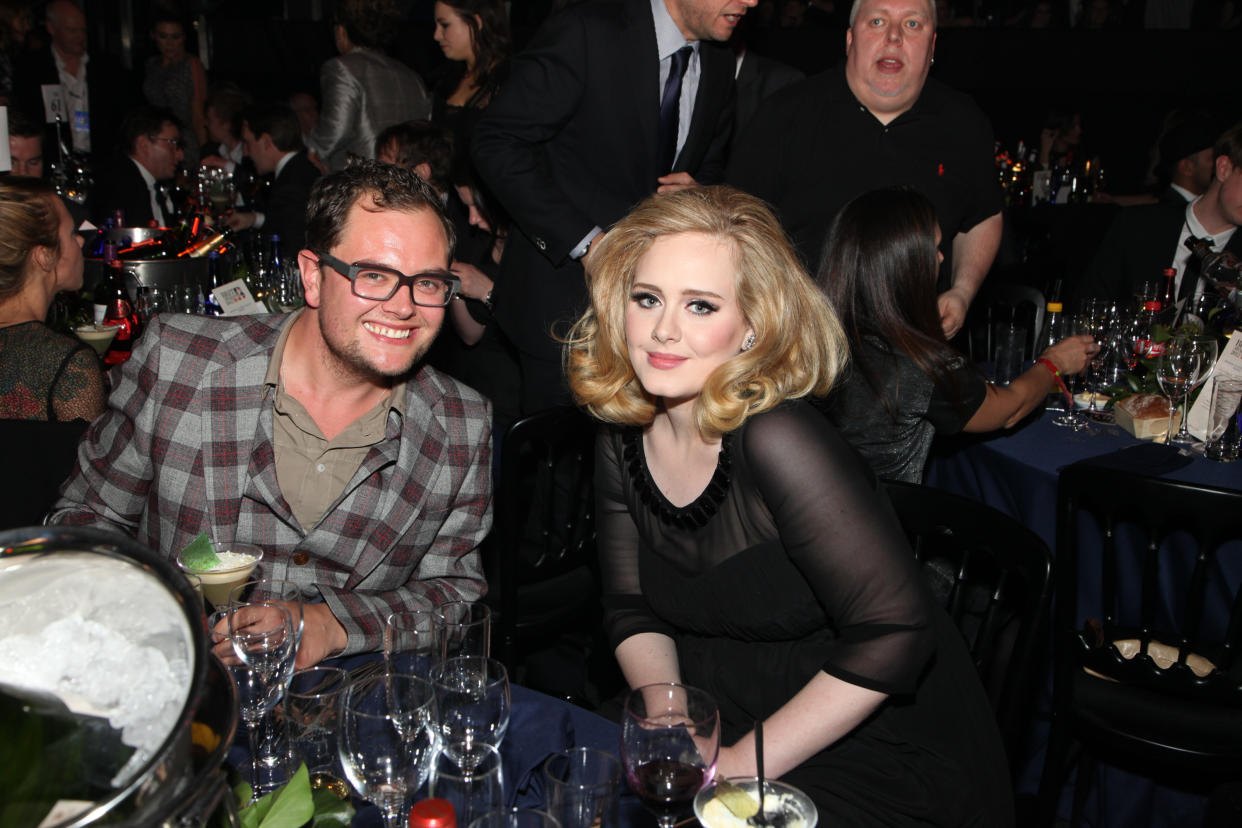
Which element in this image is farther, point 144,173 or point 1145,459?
point 144,173

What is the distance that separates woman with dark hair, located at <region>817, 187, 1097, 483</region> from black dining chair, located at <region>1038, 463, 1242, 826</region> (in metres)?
0.45

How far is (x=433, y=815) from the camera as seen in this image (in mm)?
964

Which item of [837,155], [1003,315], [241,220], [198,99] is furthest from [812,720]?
[198,99]

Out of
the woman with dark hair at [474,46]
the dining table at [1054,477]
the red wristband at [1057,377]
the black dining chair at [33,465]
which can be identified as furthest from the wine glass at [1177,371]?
the black dining chair at [33,465]

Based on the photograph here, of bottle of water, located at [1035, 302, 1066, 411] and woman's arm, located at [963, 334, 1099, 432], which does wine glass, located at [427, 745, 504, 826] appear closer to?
woman's arm, located at [963, 334, 1099, 432]

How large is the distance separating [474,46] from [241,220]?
6.36ft

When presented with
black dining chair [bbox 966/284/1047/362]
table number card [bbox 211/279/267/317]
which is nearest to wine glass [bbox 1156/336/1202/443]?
black dining chair [bbox 966/284/1047/362]

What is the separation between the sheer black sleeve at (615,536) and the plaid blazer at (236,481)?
0.94 feet

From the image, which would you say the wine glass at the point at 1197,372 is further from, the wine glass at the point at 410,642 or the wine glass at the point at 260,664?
the wine glass at the point at 260,664

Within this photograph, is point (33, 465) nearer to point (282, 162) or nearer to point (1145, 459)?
point (1145, 459)

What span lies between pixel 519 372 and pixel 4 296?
156cm

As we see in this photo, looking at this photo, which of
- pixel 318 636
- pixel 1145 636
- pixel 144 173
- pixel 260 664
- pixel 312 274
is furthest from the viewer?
pixel 144 173

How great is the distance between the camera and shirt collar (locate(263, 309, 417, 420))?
192 centimetres

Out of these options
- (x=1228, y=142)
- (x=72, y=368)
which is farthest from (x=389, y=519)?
(x=1228, y=142)
